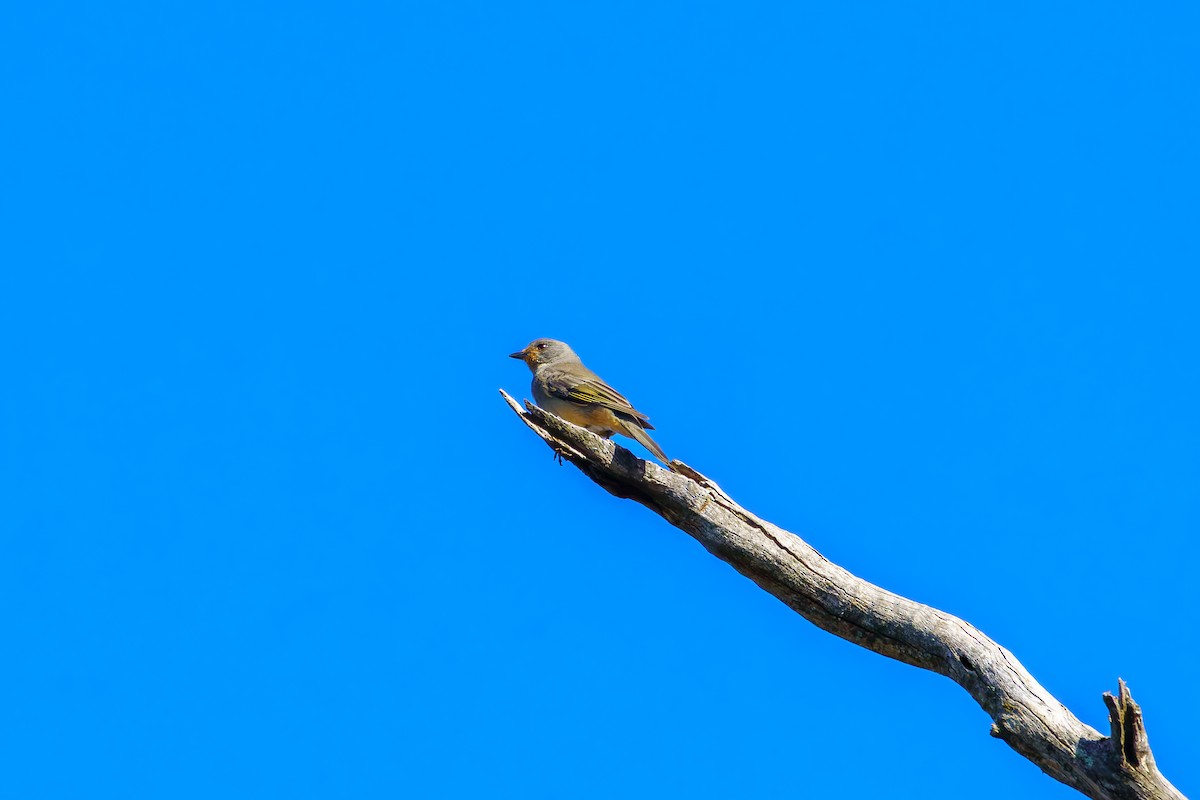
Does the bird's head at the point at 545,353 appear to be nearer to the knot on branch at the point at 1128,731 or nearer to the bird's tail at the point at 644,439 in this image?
the bird's tail at the point at 644,439

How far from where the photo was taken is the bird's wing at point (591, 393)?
31.0ft

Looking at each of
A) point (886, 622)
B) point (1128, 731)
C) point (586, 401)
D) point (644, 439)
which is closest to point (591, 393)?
point (586, 401)

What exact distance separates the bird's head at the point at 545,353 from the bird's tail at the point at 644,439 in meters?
2.34

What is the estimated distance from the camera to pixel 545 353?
1177 centimetres

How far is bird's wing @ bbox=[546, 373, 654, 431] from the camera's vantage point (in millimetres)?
9461

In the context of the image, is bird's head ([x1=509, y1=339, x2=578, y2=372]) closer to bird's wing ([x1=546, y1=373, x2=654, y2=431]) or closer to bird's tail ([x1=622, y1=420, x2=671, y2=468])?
bird's wing ([x1=546, y1=373, x2=654, y2=431])

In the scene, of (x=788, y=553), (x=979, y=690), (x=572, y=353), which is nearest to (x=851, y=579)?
(x=788, y=553)

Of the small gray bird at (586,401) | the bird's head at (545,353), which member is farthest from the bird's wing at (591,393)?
the bird's head at (545,353)

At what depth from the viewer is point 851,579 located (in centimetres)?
739

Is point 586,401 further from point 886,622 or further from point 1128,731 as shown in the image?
point 1128,731

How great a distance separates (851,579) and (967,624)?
719 millimetres

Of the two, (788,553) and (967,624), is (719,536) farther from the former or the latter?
(967,624)

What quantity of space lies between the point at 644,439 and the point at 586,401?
105cm

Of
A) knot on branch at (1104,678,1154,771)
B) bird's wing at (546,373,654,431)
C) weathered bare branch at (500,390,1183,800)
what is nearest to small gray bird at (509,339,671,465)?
bird's wing at (546,373,654,431)
